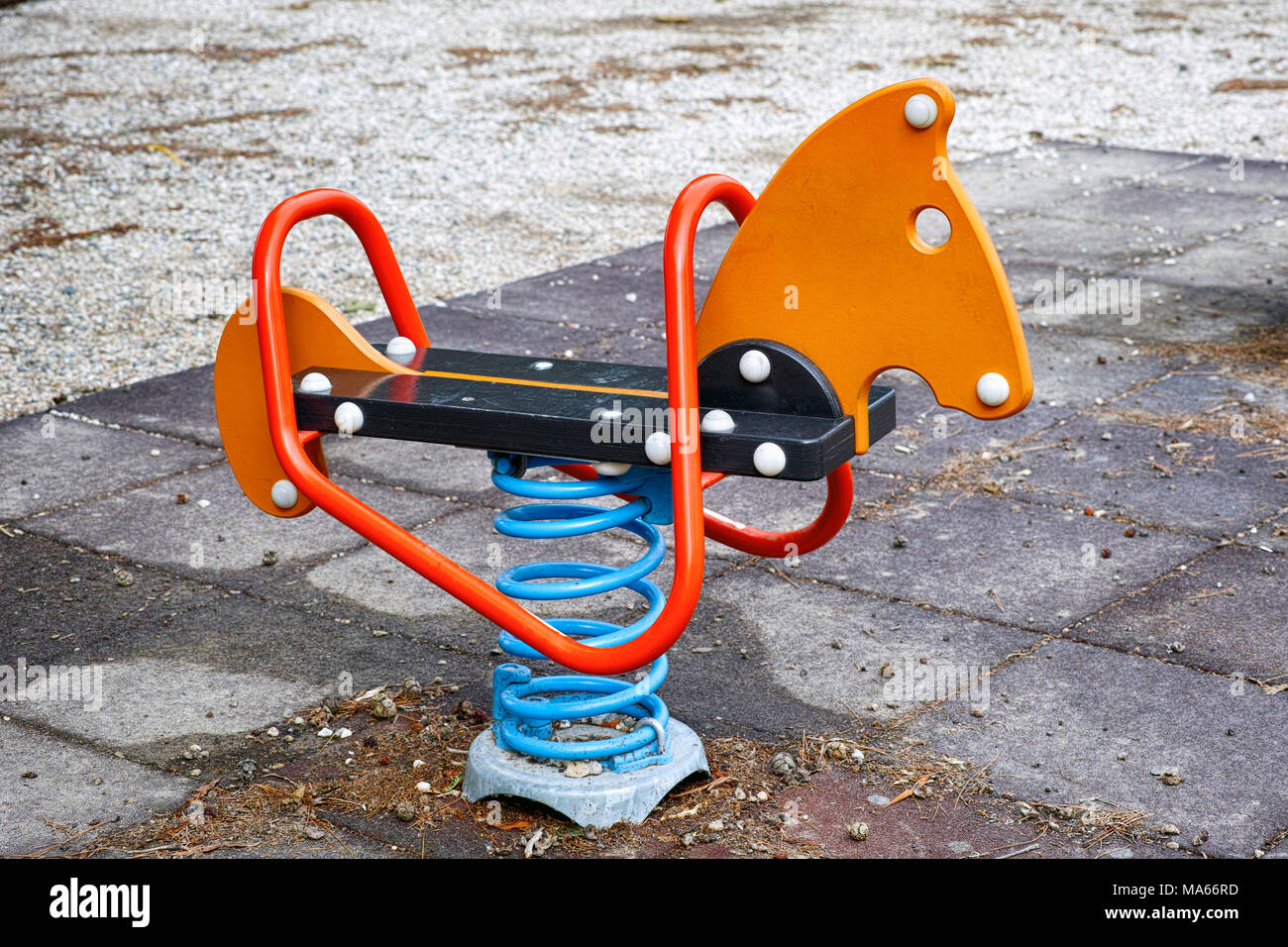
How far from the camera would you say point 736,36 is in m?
17.0

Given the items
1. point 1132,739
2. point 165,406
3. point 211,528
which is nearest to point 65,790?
point 211,528

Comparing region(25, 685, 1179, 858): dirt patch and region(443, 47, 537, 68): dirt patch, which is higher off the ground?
region(443, 47, 537, 68): dirt patch

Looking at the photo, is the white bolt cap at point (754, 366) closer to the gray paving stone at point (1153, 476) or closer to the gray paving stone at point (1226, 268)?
the gray paving stone at point (1153, 476)

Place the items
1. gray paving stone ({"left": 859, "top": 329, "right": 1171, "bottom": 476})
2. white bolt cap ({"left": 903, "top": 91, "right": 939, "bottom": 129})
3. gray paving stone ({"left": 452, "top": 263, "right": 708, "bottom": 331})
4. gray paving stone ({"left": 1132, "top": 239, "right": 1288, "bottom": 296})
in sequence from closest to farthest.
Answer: white bolt cap ({"left": 903, "top": 91, "right": 939, "bottom": 129})
gray paving stone ({"left": 859, "top": 329, "right": 1171, "bottom": 476})
gray paving stone ({"left": 452, "top": 263, "right": 708, "bottom": 331})
gray paving stone ({"left": 1132, "top": 239, "right": 1288, "bottom": 296})

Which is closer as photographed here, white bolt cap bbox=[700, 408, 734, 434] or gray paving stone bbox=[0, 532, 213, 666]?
white bolt cap bbox=[700, 408, 734, 434]

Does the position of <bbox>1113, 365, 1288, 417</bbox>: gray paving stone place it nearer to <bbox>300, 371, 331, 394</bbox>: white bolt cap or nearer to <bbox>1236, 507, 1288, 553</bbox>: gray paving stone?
<bbox>1236, 507, 1288, 553</bbox>: gray paving stone

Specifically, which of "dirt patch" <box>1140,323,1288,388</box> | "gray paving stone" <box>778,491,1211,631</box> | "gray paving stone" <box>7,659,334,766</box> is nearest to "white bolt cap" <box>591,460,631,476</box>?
"gray paving stone" <box>7,659,334,766</box>

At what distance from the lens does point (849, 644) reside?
396 cm

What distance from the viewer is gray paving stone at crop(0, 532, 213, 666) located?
13.2 feet

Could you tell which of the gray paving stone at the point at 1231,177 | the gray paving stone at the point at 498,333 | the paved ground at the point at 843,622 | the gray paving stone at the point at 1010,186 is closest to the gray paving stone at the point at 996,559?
the paved ground at the point at 843,622

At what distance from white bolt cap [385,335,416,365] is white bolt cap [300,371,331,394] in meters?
0.26

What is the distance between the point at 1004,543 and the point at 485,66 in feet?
37.9

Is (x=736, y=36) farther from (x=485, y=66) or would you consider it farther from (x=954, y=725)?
(x=954, y=725)

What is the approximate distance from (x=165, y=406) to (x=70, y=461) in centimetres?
69
